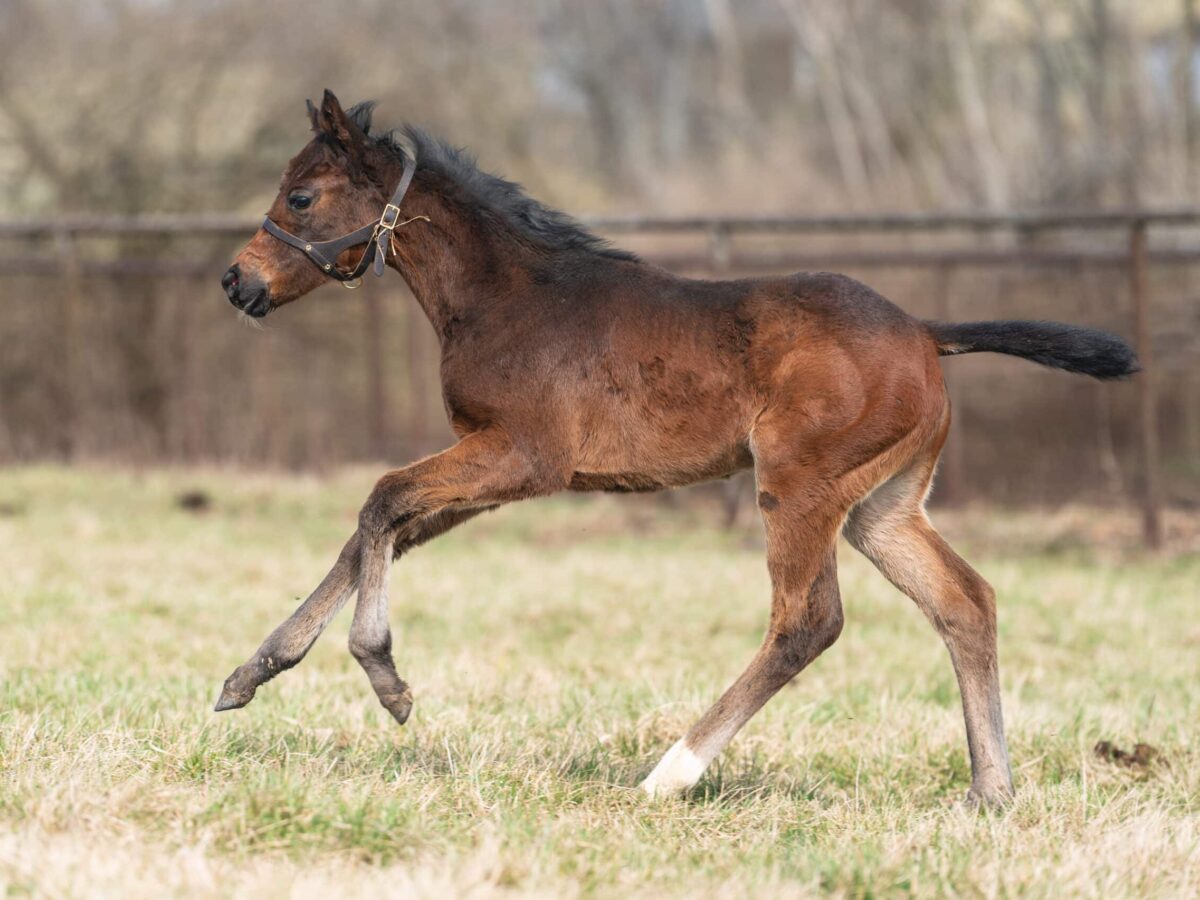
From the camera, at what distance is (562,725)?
5301 millimetres

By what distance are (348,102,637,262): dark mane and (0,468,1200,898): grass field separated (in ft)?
5.46

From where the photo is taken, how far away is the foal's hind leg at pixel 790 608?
4441 mm

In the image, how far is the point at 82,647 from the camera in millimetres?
6594

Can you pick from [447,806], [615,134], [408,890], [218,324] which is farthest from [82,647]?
[615,134]

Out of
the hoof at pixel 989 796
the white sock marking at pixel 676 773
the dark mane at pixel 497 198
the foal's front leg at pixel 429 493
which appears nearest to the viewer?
the white sock marking at pixel 676 773

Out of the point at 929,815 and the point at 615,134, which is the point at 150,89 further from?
the point at 615,134

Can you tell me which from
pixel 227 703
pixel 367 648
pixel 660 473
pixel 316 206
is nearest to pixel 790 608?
pixel 660 473

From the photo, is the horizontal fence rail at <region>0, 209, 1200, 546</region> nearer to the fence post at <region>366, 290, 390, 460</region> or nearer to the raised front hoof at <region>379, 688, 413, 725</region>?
the fence post at <region>366, 290, 390, 460</region>

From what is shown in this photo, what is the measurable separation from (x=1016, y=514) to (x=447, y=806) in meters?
7.87

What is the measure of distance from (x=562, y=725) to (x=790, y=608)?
3.93 feet

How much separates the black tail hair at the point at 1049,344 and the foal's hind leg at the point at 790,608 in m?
0.71

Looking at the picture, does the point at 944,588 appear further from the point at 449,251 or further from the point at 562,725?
the point at 449,251

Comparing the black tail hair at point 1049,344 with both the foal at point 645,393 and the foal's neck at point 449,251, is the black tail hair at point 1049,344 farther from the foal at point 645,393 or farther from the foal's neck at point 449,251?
the foal's neck at point 449,251

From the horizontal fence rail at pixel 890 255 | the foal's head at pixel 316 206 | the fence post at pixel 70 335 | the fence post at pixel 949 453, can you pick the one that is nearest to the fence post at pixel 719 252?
the horizontal fence rail at pixel 890 255
